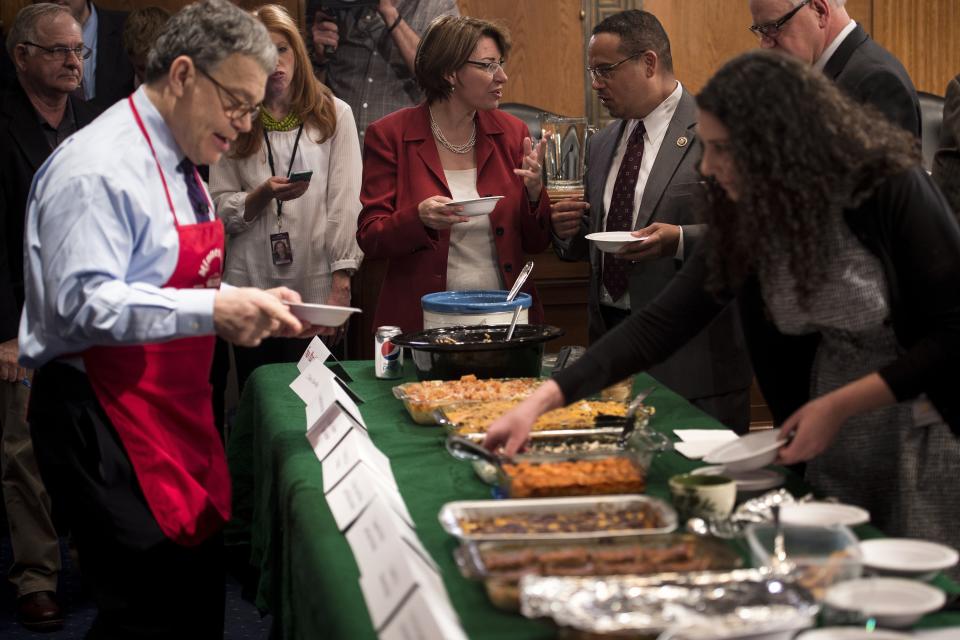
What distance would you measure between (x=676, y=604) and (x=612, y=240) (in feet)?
4.86

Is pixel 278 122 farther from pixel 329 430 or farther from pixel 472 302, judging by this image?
pixel 329 430

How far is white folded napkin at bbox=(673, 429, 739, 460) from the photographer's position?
1988mm

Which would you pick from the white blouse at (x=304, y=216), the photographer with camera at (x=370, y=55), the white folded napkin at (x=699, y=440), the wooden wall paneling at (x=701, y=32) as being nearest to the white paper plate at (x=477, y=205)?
the white blouse at (x=304, y=216)

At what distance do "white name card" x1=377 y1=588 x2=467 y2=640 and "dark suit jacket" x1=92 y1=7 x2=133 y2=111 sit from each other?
3.35 m

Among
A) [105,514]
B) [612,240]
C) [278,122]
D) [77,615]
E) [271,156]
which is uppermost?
[278,122]

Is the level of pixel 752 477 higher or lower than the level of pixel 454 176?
lower

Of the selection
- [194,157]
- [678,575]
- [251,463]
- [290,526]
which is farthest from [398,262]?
[678,575]

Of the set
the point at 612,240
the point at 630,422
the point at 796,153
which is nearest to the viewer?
the point at 796,153

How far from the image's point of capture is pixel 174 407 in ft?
6.52

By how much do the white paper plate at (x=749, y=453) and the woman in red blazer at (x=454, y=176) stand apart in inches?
56.3

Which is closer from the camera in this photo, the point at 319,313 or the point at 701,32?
the point at 319,313

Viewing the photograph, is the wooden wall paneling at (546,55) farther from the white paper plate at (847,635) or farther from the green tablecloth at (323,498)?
the white paper plate at (847,635)

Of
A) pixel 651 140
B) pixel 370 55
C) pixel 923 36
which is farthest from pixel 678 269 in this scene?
pixel 923 36

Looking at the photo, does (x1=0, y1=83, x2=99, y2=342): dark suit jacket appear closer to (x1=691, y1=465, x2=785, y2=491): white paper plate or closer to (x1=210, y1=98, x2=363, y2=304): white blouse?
(x1=210, y1=98, x2=363, y2=304): white blouse
